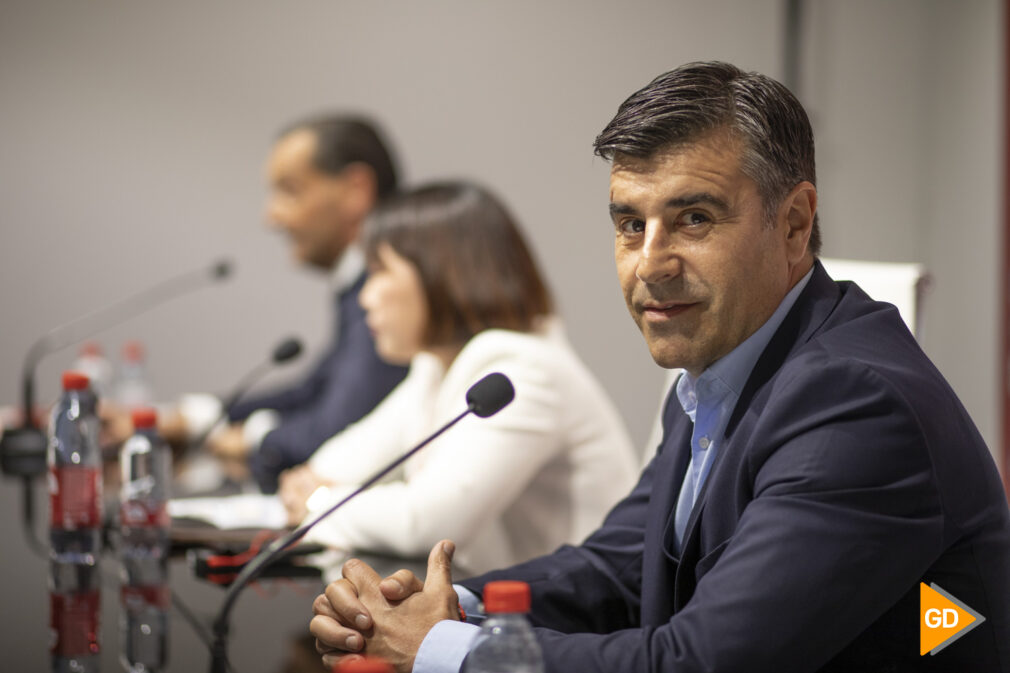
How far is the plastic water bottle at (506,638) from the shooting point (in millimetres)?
947

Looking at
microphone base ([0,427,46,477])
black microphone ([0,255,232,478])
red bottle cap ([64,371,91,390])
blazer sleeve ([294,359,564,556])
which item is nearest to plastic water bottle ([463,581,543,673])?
blazer sleeve ([294,359,564,556])

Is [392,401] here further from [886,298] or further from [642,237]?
[642,237]

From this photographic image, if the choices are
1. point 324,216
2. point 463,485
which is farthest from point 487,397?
point 324,216

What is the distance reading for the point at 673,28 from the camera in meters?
4.27

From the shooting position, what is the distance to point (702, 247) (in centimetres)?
122

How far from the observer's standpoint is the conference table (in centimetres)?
138

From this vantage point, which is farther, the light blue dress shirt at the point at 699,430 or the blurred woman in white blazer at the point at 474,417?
the blurred woman in white blazer at the point at 474,417

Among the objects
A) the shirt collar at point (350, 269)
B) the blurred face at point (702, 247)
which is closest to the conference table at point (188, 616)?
the blurred face at point (702, 247)

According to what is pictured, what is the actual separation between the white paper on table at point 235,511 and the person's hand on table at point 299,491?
2cm

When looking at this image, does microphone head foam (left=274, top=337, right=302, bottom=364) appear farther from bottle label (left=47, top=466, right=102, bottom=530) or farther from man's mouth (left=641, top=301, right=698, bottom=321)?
man's mouth (left=641, top=301, right=698, bottom=321)

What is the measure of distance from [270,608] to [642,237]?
0.81 meters

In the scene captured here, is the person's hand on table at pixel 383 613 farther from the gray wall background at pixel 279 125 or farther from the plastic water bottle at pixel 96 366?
the gray wall background at pixel 279 125

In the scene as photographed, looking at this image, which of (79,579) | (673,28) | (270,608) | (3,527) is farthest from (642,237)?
(673,28)

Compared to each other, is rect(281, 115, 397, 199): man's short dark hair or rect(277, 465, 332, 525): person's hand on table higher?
rect(281, 115, 397, 199): man's short dark hair
